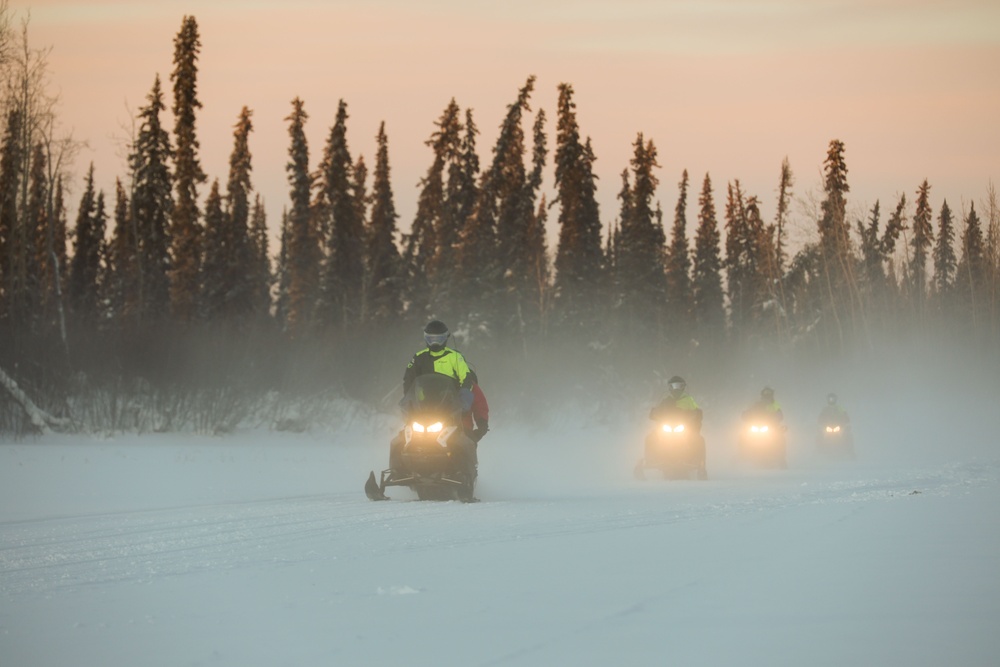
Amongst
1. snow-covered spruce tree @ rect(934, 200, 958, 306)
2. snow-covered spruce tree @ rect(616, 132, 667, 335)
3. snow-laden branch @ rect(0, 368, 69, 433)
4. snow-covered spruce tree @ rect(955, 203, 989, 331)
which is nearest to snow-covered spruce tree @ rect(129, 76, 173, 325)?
snow-covered spruce tree @ rect(616, 132, 667, 335)

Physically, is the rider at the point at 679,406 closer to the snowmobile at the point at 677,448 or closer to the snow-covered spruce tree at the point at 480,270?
the snowmobile at the point at 677,448

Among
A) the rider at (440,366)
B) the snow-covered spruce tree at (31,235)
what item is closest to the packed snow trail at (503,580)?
the rider at (440,366)

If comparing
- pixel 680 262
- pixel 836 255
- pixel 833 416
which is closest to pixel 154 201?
pixel 833 416

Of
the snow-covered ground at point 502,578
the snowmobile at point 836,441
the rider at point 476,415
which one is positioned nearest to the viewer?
the snow-covered ground at point 502,578

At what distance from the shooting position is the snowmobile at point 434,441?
1338cm

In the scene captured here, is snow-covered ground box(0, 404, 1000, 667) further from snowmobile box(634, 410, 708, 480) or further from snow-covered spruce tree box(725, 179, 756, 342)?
snow-covered spruce tree box(725, 179, 756, 342)

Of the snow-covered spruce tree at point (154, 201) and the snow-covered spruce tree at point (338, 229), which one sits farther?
the snow-covered spruce tree at point (338, 229)

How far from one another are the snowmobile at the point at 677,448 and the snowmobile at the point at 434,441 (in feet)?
24.4

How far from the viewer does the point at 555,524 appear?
10.6 m

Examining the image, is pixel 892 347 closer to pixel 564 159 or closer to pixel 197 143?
pixel 564 159

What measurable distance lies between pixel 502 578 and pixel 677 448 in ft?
43.8

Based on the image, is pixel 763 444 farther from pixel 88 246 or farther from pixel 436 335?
pixel 88 246

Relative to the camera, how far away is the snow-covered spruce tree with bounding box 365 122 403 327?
6725 centimetres

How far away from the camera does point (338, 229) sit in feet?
208
